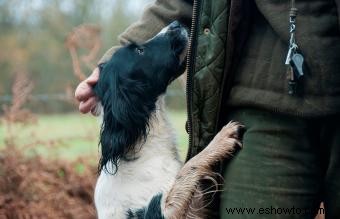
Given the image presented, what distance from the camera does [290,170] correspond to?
2.73 m

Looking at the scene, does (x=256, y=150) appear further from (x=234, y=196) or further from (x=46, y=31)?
(x=46, y=31)

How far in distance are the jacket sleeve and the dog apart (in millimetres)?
79

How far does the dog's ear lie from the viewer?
3494 millimetres

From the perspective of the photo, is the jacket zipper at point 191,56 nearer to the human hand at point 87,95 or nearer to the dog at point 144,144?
the dog at point 144,144

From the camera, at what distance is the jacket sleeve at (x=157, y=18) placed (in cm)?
328

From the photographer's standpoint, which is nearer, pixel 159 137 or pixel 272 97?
pixel 272 97

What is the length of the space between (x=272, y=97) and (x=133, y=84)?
116cm

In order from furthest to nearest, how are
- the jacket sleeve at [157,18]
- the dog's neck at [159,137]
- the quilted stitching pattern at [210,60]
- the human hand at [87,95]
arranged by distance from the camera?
the dog's neck at [159,137]
the human hand at [87,95]
the jacket sleeve at [157,18]
the quilted stitching pattern at [210,60]

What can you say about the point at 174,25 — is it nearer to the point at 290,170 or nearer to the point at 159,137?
the point at 159,137

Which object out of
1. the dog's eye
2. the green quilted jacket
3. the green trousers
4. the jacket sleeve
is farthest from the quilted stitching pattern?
the dog's eye

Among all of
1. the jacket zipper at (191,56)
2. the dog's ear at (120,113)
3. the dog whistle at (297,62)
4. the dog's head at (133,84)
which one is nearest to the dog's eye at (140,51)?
the dog's head at (133,84)

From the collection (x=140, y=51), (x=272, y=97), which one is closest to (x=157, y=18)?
(x=140, y=51)

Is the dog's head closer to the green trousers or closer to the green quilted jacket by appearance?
the green quilted jacket

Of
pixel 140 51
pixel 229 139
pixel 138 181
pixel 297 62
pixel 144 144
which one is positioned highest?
pixel 297 62
